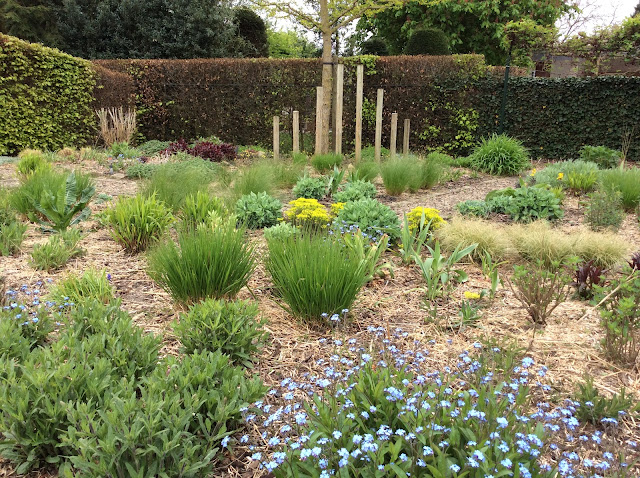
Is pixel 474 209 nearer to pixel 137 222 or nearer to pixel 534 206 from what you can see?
pixel 534 206

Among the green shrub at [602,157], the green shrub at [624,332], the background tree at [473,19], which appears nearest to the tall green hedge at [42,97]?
the green shrub at [624,332]

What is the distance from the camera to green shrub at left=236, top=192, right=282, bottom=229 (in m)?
4.32

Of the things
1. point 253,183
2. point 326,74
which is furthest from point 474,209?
point 326,74

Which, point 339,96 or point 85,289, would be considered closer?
point 85,289

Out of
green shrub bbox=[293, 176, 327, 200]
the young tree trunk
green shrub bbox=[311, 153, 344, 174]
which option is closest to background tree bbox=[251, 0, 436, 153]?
the young tree trunk

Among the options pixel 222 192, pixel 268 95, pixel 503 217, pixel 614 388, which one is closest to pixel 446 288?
pixel 614 388

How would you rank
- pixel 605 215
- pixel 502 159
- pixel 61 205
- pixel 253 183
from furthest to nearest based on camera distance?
1. pixel 502 159
2. pixel 253 183
3. pixel 605 215
4. pixel 61 205

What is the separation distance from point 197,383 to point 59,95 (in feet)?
33.1

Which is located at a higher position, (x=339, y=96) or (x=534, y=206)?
(x=339, y=96)

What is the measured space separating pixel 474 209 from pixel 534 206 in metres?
0.61

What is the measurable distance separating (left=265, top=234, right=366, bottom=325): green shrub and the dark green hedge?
959 centimetres

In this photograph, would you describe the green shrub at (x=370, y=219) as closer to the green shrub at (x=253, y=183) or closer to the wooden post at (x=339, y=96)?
the green shrub at (x=253, y=183)

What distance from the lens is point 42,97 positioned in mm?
9492

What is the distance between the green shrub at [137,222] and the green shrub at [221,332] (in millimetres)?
1503
